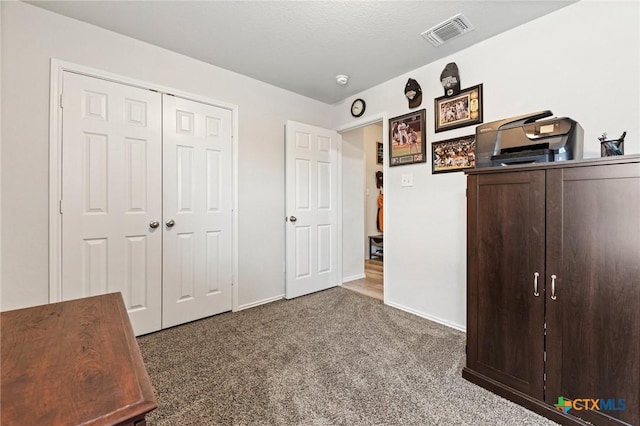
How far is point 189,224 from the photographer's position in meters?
2.57

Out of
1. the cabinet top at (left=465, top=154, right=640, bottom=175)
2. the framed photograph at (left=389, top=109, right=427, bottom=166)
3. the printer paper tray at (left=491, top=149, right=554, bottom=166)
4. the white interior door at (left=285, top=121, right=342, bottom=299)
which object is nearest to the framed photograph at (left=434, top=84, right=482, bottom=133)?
the framed photograph at (left=389, top=109, right=427, bottom=166)

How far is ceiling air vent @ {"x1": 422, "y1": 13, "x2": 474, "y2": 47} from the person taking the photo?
6.60 ft

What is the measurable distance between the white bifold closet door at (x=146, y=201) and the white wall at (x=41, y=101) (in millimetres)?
130

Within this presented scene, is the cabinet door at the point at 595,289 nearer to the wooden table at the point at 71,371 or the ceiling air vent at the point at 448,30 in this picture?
the ceiling air vent at the point at 448,30

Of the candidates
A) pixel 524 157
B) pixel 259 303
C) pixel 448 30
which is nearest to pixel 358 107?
pixel 448 30

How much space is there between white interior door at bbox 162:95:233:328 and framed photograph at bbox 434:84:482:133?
205 cm

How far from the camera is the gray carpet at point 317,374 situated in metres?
1.42

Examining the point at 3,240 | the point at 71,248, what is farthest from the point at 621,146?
the point at 3,240

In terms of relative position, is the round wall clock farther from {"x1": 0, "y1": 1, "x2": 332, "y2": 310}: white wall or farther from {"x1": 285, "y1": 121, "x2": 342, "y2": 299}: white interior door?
{"x1": 0, "y1": 1, "x2": 332, "y2": 310}: white wall

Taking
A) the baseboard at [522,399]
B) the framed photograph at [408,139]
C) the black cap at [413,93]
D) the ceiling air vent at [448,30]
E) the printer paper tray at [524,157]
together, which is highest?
the ceiling air vent at [448,30]

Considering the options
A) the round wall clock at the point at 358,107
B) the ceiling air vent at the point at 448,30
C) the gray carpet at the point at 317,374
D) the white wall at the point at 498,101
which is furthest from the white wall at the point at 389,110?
the gray carpet at the point at 317,374

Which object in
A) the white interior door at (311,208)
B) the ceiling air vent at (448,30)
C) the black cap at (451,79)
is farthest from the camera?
the white interior door at (311,208)

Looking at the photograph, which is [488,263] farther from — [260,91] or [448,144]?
[260,91]

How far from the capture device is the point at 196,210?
8.56 ft
